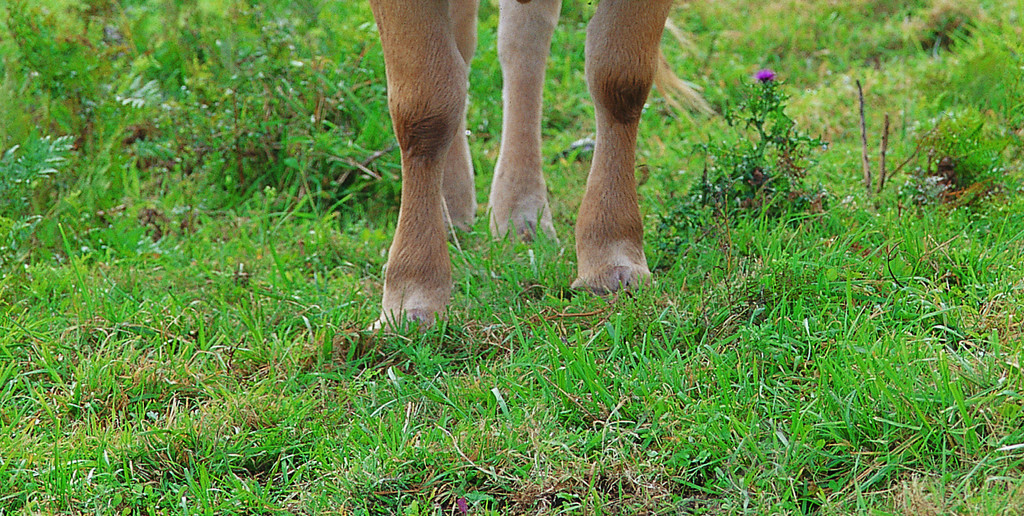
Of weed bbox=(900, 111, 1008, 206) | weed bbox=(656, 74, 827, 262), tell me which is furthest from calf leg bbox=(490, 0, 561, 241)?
weed bbox=(900, 111, 1008, 206)

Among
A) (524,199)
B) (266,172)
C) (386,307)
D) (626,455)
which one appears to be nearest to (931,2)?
(524,199)

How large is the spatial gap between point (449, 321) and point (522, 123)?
1.30 meters

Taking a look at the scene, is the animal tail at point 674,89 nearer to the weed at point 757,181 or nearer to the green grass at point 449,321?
the green grass at point 449,321

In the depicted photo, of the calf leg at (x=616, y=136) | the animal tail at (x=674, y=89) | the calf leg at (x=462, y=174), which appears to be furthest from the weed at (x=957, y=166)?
the calf leg at (x=462, y=174)

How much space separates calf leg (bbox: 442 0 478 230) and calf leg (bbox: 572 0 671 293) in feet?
2.93

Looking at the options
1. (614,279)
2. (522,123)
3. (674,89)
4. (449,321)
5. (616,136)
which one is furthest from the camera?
(674,89)

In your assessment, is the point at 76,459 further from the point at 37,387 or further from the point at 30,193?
the point at 30,193

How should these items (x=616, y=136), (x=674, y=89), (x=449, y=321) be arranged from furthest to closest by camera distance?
(x=674, y=89) → (x=616, y=136) → (x=449, y=321)

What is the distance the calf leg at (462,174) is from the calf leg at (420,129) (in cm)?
84

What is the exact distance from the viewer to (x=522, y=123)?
13.6 feet

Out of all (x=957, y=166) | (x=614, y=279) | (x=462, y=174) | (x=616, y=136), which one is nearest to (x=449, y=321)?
(x=614, y=279)

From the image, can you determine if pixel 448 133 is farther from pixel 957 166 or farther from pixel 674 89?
pixel 674 89

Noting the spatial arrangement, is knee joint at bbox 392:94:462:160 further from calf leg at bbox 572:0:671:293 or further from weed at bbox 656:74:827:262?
weed at bbox 656:74:827:262

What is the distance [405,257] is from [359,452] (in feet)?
3.03
